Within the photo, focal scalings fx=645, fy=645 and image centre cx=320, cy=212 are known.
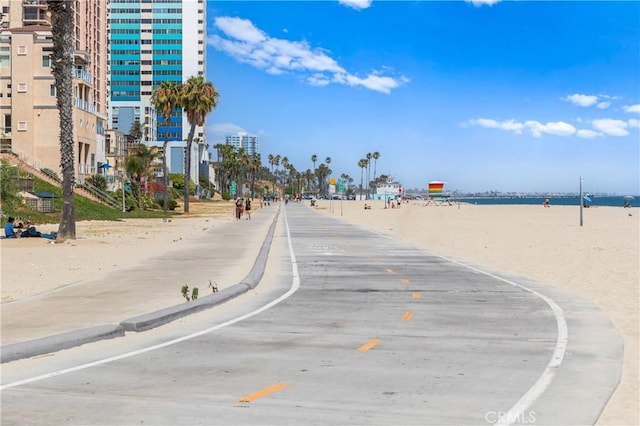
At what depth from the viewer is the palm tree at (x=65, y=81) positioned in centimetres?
2891

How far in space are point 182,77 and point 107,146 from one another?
70433 mm

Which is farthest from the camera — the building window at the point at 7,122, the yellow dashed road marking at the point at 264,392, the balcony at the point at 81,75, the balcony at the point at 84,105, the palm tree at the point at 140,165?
the palm tree at the point at 140,165

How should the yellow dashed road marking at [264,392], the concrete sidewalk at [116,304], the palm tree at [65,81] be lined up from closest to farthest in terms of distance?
the yellow dashed road marking at [264,392], the concrete sidewalk at [116,304], the palm tree at [65,81]

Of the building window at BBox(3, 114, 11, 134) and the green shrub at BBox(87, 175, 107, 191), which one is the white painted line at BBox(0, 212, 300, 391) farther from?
the building window at BBox(3, 114, 11, 134)

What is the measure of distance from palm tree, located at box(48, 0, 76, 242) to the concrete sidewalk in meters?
10.3

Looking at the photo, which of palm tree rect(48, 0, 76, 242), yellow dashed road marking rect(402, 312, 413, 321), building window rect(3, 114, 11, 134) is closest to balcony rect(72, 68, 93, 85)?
building window rect(3, 114, 11, 134)

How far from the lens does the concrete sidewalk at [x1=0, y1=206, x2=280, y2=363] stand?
9.15m

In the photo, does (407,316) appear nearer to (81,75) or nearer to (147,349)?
(147,349)

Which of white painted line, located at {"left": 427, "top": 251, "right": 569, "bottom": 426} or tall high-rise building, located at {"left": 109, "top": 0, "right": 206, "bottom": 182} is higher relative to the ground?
tall high-rise building, located at {"left": 109, "top": 0, "right": 206, "bottom": 182}

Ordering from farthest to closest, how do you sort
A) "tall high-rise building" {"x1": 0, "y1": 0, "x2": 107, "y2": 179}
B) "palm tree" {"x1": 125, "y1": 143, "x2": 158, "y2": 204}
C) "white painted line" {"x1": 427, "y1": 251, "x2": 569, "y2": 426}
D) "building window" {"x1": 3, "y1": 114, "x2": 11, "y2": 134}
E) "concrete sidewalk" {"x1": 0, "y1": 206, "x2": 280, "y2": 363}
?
"palm tree" {"x1": 125, "y1": 143, "x2": 158, "y2": 204}, "building window" {"x1": 3, "y1": 114, "x2": 11, "y2": 134}, "tall high-rise building" {"x1": 0, "y1": 0, "x2": 107, "y2": 179}, "concrete sidewalk" {"x1": 0, "y1": 206, "x2": 280, "y2": 363}, "white painted line" {"x1": 427, "y1": 251, "x2": 569, "y2": 426}

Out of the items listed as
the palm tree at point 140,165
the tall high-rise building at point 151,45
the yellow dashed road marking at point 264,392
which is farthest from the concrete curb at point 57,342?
the tall high-rise building at point 151,45

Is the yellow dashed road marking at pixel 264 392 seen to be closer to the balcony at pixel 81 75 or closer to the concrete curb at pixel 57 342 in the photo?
the concrete curb at pixel 57 342

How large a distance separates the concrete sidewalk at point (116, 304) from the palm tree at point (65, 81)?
33.7ft

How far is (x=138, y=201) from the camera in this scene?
233ft
